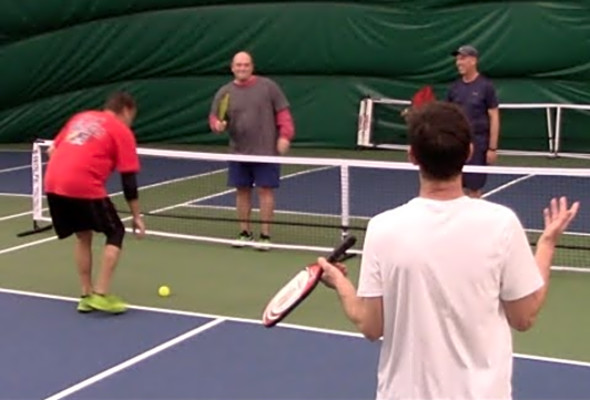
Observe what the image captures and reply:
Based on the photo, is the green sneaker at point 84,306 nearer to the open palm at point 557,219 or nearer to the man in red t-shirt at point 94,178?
the man in red t-shirt at point 94,178

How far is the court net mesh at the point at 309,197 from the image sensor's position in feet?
28.7

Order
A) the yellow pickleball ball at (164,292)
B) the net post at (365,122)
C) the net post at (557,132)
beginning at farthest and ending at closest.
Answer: the net post at (365,122)
the net post at (557,132)
the yellow pickleball ball at (164,292)

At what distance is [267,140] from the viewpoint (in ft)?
29.7

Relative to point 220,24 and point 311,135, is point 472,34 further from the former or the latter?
point 220,24

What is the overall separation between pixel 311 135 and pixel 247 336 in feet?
32.4

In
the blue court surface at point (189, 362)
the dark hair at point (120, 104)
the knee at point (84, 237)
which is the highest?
the dark hair at point (120, 104)

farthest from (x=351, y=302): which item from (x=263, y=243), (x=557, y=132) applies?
(x=557, y=132)

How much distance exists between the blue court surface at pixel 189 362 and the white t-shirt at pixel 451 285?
257cm

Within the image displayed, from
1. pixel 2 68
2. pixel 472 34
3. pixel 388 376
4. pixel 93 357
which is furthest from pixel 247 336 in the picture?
pixel 2 68

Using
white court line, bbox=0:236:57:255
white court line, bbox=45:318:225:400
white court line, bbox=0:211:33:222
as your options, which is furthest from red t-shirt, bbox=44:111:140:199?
white court line, bbox=0:211:33:222

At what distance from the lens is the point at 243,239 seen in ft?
29.6

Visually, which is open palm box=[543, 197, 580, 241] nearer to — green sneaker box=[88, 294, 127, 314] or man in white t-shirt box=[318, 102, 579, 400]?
man in white t-shirt box=[318, 102, 579, 400]

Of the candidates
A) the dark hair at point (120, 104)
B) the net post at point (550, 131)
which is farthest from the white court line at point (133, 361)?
the net post at point (550, 131)

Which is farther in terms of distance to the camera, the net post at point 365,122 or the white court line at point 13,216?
the net post at point 365,122
